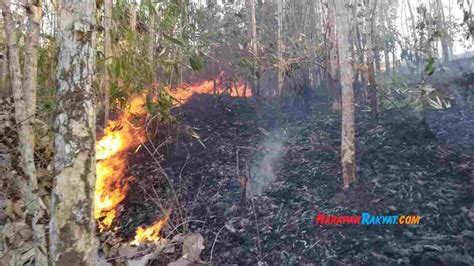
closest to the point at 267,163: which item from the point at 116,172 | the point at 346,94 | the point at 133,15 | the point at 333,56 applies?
the point at 346,94

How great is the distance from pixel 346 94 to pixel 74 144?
3792 mm

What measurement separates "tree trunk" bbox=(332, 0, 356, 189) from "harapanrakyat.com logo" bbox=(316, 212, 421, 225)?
637mm

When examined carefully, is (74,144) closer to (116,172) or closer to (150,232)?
(150,232)

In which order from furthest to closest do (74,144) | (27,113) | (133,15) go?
(133,15) < (27,113) < (74,144)

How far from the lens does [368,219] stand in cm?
445

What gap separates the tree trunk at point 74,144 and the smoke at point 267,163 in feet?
11.0

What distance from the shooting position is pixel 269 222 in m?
4.90

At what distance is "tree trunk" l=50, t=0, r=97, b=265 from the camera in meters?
2.15

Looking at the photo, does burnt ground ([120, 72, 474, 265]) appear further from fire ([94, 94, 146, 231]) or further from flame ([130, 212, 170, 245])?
fire ([94, 94, 146, 231])

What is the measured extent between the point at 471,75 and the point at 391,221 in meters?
6.99

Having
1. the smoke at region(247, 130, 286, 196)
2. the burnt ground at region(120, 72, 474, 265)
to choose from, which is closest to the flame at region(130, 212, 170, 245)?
the burnt ground at region(120, 72, 474, 265)

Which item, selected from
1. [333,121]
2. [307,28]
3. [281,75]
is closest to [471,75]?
[333,121]

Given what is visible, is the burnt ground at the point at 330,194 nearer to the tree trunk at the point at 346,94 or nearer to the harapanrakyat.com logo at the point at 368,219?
the harapanrakyat.com logo at the point at 368,219

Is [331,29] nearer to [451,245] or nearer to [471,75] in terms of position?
[471,75]
